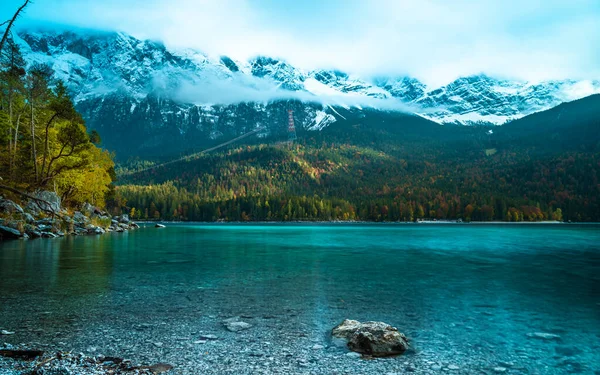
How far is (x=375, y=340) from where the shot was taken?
1088cm

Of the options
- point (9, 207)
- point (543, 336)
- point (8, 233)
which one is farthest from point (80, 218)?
point (543, 336)

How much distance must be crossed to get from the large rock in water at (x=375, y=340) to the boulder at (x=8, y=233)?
1908 inches

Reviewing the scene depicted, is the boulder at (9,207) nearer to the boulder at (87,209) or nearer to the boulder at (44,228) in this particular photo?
the boulder at (44,228)

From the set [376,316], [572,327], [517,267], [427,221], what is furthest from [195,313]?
[427,221]

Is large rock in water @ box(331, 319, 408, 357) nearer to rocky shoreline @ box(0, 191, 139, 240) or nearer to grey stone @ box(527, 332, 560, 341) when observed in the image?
grey stone @ box(527, 332, 560, 341)

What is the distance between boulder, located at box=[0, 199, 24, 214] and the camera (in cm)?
4478

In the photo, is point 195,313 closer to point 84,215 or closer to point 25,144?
point 25,144

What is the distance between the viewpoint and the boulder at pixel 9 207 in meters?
44.8

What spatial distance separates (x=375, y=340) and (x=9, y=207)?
52.1m

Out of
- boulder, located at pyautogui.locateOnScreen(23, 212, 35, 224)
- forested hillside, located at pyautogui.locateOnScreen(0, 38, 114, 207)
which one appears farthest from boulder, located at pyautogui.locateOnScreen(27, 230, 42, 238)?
forested hillside, located at pyautogui.locateOnScreen(0, 38, 114, 207)

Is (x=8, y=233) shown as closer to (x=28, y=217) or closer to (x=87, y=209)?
(x=28, y=217)

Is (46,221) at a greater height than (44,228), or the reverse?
(46,221)

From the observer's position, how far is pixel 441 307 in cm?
1622

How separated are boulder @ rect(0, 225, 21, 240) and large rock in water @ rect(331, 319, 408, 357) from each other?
48462 mm
